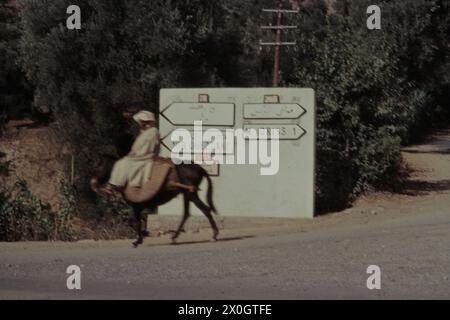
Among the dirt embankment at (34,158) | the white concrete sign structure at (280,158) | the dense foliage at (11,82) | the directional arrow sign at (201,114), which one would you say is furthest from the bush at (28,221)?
the dense foliage at (11,82)

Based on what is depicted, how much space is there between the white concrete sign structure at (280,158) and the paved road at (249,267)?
39.8 inches

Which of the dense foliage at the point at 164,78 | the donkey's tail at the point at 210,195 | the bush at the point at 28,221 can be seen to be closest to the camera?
the donkey's tail at the point at 210,195

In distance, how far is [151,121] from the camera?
506 inches

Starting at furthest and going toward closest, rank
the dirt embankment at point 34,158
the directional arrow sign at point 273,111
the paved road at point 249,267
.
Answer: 1. the dirt embankment at point 34,158
2. the directional arrow sign at point 273,111
3. the paved road at point 249,267

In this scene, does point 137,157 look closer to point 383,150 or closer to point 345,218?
point 345,218

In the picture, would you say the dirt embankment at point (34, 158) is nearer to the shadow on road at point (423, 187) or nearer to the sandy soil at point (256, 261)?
the sandy soil at point (256, 261)

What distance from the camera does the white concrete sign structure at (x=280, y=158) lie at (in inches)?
565

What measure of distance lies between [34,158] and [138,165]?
14039 millimetres

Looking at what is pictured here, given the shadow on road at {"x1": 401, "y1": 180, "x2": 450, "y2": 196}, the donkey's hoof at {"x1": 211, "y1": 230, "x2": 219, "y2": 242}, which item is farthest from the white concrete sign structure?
the shadow on road at {"x1": 401, "y1": 180, "x2": 450, "y2": 196}

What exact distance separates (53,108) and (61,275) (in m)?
10.2

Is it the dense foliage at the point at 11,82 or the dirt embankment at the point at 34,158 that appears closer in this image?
the dirt embankment at the point at 34,158

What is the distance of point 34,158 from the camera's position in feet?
84.2

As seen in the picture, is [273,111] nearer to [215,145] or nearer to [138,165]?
[215,145]

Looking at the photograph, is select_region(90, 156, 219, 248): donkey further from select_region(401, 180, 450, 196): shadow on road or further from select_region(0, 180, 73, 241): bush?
select_region(401, 180, 450, 196): shadow on road
